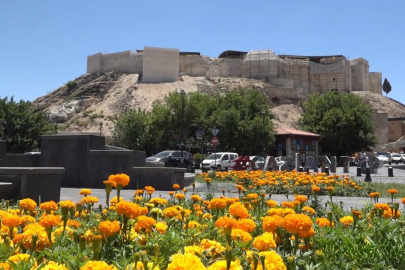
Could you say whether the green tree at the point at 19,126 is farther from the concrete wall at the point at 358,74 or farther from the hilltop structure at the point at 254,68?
the concrete wall at the point at 358,74

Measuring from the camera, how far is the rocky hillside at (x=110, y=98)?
66.8m

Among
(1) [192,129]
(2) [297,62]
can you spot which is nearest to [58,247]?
(1) [192,129]

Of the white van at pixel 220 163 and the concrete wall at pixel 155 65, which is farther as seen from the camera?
the concrete wall at pixel 155 65

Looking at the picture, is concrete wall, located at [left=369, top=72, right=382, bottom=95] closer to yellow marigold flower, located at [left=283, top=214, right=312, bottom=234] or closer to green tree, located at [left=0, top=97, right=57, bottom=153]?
green tree, located at [left=0, top=97, right=57, bottom=153]

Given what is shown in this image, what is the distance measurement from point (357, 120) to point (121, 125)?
1050 inches

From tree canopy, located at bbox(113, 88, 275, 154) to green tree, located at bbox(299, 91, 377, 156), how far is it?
9.59 meters

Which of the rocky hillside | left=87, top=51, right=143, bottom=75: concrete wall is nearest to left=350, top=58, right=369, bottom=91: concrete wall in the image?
the rocky hillside

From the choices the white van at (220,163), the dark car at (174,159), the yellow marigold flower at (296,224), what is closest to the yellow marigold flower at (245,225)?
the yellow marigold flower at (296,224)

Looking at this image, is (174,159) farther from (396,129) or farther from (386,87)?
(386,87)

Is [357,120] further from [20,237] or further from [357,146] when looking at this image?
[20,237]

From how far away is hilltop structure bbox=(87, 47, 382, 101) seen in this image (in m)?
74.1

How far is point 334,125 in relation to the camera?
160ft

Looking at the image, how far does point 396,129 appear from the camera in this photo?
3201 inches

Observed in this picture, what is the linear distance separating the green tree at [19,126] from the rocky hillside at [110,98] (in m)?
24.1
